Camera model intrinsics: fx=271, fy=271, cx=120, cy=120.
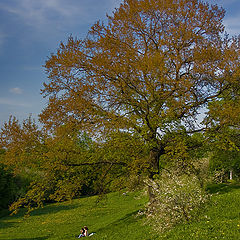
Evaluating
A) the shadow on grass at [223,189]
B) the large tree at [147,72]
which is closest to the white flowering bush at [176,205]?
the large tree at [147,72]

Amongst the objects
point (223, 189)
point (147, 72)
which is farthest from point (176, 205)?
point (223, 189)

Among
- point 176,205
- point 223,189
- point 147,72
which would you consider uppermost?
point 147,72

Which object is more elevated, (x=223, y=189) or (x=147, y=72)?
(x=147, y=72)

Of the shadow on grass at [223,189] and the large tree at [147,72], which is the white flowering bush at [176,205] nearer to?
the large tree at [147,72]

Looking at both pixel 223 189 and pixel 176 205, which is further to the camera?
pixel 223 189

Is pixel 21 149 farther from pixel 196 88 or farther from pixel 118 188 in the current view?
pixel 196 88

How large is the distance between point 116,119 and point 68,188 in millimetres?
4960

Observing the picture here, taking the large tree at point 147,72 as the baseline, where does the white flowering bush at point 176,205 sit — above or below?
below

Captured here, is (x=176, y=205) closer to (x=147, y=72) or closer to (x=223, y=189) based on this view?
(x=147, y=72)

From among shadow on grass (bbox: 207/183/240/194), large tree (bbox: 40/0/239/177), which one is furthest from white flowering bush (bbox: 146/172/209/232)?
shadow on grass (bbox: 207/183/240/194)

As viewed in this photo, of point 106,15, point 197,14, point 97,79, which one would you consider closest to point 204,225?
point 97,79

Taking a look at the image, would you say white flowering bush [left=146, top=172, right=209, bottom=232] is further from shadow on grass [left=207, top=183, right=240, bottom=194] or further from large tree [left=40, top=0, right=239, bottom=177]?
shadow on grass [left=207, top=183, right=240, bottom=194]

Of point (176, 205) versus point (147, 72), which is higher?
point (147, 72)

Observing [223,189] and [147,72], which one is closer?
[147,72]
